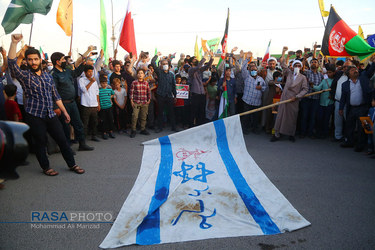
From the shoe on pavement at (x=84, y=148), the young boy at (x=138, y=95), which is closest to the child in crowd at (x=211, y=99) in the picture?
the young boy at (x=138, y=95)

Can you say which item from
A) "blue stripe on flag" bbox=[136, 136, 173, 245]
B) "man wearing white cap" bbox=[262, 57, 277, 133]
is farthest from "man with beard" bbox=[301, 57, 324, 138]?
"blue stripe on flag" bbox=[136, 136, 173, 245]

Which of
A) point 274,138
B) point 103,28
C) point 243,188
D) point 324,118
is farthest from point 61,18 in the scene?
point 324,118

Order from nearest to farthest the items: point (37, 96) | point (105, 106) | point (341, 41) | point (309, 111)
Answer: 1. point (37, 96)
2. point (341, 41)
3. point (105, 106)
4. point (309, 111)

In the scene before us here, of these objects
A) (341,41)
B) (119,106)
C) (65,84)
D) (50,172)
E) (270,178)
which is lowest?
(50,172)

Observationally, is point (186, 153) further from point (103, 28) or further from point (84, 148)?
point (103, 28)

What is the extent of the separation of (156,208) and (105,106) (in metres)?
4.07

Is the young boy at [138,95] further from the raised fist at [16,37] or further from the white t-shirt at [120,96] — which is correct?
the raised fist at [16,37]

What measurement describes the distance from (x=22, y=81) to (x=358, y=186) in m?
5.16

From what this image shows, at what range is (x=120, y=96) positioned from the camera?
7020 millimetres

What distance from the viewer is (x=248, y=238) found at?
2.66 meters

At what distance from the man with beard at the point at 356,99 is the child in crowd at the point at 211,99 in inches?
127

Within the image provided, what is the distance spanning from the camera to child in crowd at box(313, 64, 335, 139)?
6812 millimetres

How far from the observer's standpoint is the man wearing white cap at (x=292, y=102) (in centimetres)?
644

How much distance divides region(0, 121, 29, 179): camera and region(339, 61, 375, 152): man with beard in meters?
6.46
